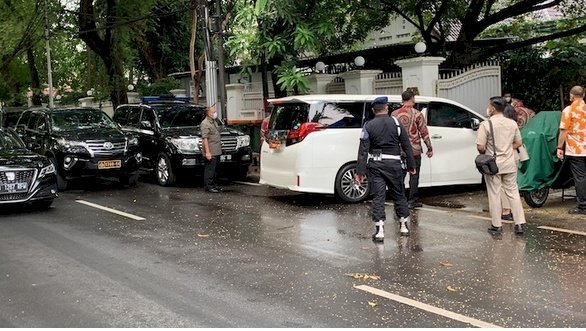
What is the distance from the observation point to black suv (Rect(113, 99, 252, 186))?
15359 mm

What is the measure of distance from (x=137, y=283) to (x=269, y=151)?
572cm

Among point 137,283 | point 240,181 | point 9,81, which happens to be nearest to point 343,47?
point 240,181

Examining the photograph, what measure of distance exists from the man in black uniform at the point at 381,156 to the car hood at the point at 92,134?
8291mm

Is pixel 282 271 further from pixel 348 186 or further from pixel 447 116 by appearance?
pixel 447 116

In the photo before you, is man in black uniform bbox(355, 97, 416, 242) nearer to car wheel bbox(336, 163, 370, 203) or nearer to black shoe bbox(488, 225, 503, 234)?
black shoe bbox(488, 225, 503, 234)

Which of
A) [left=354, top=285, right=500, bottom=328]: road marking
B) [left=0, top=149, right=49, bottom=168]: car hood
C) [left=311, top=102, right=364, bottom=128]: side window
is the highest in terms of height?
[left=311, top=102, right=364, bottom=128]: side window

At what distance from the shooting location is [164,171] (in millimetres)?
15930

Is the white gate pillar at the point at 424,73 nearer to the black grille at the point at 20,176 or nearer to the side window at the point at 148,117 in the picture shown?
the side window at the point at 148,117

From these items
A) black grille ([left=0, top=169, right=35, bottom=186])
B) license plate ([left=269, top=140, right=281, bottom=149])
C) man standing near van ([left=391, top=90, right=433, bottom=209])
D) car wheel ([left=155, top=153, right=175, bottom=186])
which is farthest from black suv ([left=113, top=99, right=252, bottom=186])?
man standing near van ([left=391, top=90, right=433, bottom=209])

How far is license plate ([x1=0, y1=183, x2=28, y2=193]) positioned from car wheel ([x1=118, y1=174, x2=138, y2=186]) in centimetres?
441

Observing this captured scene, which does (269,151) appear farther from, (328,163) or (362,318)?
(362,318)

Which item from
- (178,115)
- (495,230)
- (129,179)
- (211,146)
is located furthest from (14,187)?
(495,230)

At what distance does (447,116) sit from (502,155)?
3811 millimetres

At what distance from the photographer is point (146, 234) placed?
973 cm
